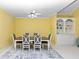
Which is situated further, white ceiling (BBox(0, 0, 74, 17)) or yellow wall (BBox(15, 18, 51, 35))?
yellow wall (BBox(15, 18, 51, 35))

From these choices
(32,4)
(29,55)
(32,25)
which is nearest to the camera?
(32,4)

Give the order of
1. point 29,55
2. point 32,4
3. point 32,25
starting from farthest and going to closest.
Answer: point 32,25 → point 29,55 → point 32,4

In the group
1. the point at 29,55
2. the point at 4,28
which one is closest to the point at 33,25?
the point at 4,28

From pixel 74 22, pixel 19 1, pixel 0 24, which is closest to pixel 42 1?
pixel 19 1

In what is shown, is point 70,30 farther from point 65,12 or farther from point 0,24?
point 0,24

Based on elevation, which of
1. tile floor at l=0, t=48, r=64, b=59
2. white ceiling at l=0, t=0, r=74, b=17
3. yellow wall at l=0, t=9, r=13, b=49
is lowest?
tile floor at l=0, t=48, r=64, b=59

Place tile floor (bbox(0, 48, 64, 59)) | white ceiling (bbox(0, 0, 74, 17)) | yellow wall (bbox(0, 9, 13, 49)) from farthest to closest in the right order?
yellow wall (bbox(0, 9, 13, 49)), tile floor (bbox(0, 48, 64, 59)), white ceiling (bbox(0, 0, 74, 17))

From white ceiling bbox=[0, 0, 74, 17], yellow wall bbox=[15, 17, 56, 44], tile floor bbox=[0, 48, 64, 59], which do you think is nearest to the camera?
white ceiling bbox=[0, 0, 74, 17]

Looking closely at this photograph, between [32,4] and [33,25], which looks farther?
[33,25]

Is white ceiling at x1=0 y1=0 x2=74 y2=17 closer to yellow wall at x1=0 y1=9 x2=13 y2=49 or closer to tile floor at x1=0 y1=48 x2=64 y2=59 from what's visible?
yellow wall at x1=0 y1=9 x2=13 y2=49

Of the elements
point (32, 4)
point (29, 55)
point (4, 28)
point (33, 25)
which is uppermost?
point (32, 4)

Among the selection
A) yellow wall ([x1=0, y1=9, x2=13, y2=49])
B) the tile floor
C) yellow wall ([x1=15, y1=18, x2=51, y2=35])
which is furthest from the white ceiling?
yellow wall ([x1=15, y1=18, x2=51, y2=35])

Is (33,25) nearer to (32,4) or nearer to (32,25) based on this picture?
(32,25)

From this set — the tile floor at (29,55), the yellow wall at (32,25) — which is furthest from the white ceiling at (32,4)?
the yellow wall at (32,25)
